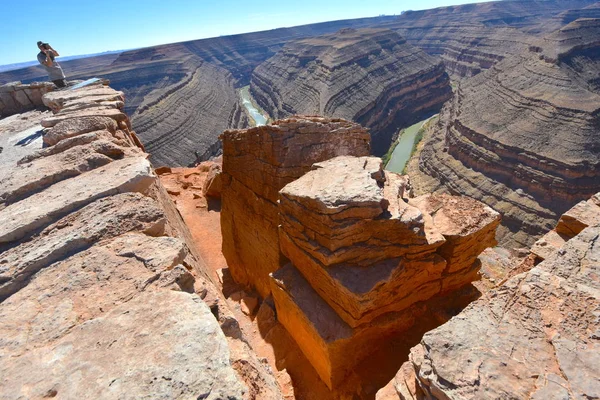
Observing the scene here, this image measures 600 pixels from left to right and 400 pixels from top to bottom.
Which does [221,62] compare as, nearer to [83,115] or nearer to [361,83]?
[361,83]

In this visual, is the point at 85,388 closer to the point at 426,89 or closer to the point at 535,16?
the point at 426,89

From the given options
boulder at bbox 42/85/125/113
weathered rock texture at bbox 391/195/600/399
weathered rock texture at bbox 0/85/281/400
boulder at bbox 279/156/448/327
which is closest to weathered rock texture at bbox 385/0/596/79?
boulder at bbox 279/156/448/327

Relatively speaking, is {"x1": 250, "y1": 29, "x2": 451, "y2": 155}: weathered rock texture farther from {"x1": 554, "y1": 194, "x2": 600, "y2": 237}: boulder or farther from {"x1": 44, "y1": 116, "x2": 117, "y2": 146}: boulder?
{"x1": 44, "y1": 116, "x2": 117, "y2": 146}: boulder

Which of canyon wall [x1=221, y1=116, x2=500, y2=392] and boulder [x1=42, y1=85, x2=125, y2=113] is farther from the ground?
boulder [x1=42, y1=85, x2=125, y2=113]

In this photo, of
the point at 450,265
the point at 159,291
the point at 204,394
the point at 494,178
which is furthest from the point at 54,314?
the point at 494,178

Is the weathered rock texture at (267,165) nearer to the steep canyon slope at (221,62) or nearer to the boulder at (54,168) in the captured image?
the boulder at (54,168)

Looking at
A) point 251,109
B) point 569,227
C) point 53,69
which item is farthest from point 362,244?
point 251,109

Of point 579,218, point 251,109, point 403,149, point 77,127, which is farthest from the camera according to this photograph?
point 251,109
